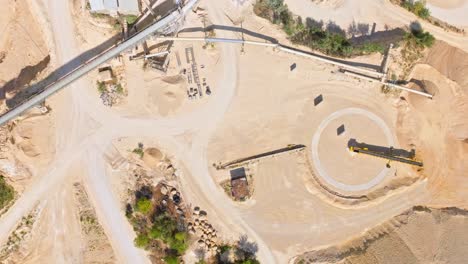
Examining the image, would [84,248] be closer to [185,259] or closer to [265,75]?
[185,259]

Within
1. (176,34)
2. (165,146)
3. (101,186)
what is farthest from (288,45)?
(101,186)

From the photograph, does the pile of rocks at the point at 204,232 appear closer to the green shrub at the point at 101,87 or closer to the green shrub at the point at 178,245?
the green shrub at the point at 178,245

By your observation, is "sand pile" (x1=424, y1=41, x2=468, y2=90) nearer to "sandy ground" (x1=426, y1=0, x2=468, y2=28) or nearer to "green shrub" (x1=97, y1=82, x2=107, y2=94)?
"sandy ground" (x1=426, y1=0, x2=468, y2=28)

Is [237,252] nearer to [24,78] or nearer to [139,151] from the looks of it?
[139,151]

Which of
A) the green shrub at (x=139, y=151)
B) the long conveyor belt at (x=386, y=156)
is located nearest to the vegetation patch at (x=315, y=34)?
the long conveyor belt at (x=386, y=156)

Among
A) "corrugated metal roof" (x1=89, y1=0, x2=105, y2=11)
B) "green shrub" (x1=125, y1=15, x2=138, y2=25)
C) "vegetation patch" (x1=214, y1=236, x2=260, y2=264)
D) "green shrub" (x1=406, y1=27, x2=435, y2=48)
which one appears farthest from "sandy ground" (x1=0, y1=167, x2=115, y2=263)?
"green shrub" (x1=406, y1=27, x2=435, y2=48)
